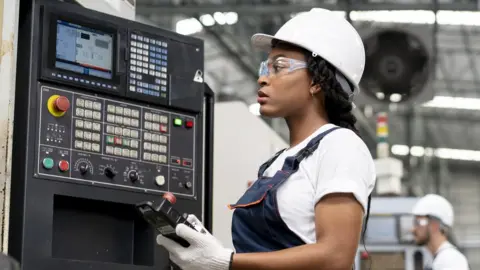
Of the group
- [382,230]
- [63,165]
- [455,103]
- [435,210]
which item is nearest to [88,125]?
[63,165]

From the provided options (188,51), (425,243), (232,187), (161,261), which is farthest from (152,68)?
(425,243)

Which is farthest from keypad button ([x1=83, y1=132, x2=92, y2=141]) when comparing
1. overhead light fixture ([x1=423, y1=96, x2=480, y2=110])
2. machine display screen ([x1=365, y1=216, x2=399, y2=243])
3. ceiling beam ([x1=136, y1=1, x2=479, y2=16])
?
overhead light fixture ([x1=423, y1=96, x2=480, y2=110])

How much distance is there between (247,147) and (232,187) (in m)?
0.22

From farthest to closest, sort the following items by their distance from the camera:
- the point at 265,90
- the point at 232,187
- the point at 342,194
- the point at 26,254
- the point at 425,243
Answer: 1. the point at 425,243
2. the point at 232,187
3. the point at 26,254
4. the point at 265,90
5. the point at 342,194

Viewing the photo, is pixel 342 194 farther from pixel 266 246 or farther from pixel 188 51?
pixel 188 51

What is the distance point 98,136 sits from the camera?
236cm

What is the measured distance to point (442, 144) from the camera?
20250 mm

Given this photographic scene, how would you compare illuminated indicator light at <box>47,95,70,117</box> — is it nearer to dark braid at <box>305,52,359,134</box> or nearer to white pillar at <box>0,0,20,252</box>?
white pillar at <box>0,0,20,252</box>

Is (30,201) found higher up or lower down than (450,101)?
lower down

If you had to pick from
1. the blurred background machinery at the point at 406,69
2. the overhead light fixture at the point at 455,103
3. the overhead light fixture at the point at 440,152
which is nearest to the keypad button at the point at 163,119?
the blurred background machinery at the point at 406,69

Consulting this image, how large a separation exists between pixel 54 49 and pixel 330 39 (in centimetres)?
75

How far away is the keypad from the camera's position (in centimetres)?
250

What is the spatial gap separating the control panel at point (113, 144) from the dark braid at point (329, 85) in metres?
0.62

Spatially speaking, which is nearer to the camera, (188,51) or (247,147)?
(188,51)
